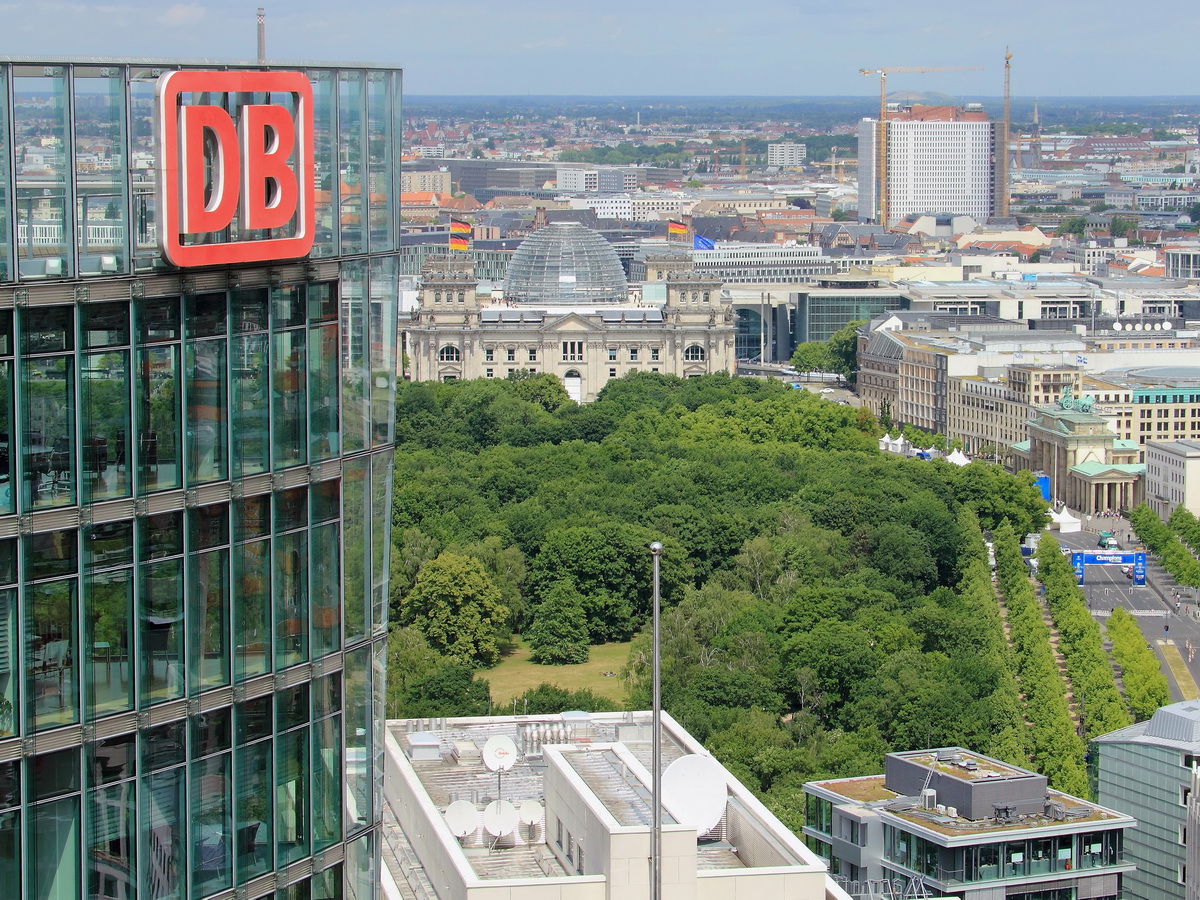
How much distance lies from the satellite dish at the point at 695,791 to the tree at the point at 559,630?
57846 millimetres

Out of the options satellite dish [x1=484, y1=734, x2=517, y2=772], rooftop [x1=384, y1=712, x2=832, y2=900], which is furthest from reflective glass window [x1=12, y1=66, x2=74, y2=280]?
satellite dish [x1=484, y1=734, x2=517, y2=772]

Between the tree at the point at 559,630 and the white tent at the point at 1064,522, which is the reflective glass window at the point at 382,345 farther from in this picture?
the white tent at the point at 1064,522

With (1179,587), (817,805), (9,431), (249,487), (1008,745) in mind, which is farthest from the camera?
(1179,587)

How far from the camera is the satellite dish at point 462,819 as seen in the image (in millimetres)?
44250

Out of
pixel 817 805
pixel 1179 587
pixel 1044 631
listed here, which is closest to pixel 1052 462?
pixel 1179 587

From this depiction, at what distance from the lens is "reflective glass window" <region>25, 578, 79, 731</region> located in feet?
75.8

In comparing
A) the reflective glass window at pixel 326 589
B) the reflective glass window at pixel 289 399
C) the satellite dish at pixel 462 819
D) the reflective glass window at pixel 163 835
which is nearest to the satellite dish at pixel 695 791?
the satellite dish at pixel 462 819

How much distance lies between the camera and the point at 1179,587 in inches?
5037

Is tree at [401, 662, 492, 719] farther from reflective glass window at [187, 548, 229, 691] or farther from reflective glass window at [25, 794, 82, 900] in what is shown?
reflective glass window at [25, 794, 82, 900]

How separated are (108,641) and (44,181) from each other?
4.82 meters

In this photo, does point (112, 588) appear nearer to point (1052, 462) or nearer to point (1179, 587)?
point (1179, 587)

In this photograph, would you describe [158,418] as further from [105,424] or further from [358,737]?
[358,737]

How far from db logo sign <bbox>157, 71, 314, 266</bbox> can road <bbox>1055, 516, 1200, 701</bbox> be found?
74552 mm

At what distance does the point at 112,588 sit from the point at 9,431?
81.1 inches
